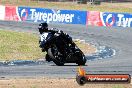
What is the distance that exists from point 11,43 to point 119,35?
15504 mm

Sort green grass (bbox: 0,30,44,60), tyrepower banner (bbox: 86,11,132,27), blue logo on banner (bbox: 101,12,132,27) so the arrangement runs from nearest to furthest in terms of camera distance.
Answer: green grass (bbox: 0,30,44,60) < blue logo on banner (bbox: 101,12,132,27) < tyrepower banner (bbox: 86,11,132,27)

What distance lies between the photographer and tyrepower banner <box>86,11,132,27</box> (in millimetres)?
51406

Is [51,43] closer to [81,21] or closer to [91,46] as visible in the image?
[91,46]

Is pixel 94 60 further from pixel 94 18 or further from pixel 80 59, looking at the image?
pixel 80 59

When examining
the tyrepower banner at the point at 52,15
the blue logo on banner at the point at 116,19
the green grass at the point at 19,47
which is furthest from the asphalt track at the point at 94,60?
the green grass at the point at 19,47

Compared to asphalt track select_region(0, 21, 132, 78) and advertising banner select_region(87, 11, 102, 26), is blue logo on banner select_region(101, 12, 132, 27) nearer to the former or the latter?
advertising banner select_region(87, 11, 102, 26)

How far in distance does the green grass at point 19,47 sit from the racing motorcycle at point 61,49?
24.1 m

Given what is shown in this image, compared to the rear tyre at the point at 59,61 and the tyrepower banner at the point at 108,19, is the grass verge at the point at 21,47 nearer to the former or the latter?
the tyrepower banner at the point at 108,19

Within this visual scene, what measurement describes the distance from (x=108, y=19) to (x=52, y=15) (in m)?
8.05

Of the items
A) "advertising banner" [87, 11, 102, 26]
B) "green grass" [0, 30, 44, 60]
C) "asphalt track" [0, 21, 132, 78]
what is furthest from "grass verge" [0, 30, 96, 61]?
"advertising banner" [87, 11, 102, 26]

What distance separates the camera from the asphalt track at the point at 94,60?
26.1 metres

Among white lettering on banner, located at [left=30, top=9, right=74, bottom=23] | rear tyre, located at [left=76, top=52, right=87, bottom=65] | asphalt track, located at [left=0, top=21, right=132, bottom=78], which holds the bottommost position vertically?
asphalt track, located at [left=0, top=21, right=132, bottom=78]

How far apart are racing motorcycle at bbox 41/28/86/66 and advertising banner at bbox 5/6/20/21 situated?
4964cm

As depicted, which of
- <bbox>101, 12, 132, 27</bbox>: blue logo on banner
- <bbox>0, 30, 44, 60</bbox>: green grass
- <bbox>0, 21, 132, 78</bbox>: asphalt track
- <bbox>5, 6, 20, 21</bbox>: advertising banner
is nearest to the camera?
<bbox>0, 21, 132, 78</bbox>: asphalt track
